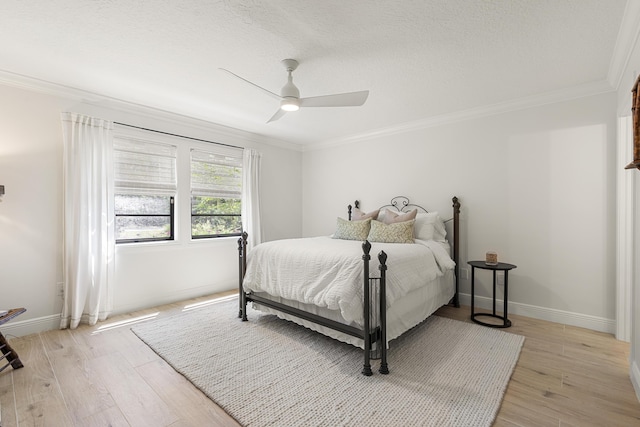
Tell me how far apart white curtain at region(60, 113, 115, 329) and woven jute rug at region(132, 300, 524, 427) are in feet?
2.35

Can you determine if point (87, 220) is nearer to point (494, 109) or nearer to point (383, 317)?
point (383, 317)

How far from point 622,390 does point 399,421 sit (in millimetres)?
1608

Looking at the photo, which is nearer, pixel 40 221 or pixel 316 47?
pixel 316 47

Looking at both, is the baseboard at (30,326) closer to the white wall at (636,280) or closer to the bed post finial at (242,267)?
the bed post finial at (242,267)

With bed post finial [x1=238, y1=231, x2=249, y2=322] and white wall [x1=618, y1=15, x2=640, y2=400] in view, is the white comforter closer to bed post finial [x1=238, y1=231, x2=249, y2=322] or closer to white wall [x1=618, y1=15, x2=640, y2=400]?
bed post finial [x1=238, y1=231, x2=249, y2=322]

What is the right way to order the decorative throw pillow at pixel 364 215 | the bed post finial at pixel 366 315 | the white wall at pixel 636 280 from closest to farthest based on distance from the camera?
1. the white wall at pixel 636 280
2. the bed post finial at pixel 366 315
3. the decorative throw pillow at pixel 364 215

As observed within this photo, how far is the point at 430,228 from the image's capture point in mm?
3744

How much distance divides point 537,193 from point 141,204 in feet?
15.7

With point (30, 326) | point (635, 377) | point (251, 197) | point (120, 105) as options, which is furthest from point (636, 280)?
point (30, 326)

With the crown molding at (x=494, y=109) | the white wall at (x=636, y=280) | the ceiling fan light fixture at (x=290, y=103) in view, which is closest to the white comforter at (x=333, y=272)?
the ceiling fan light fixture at (x=290, y=103)

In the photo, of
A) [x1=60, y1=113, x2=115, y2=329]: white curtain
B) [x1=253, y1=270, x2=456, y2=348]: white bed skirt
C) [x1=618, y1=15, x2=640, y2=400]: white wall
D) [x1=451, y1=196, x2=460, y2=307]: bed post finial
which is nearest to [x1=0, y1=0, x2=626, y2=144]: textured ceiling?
[x1=618, y1=15, x2=640, y2=400]: white wall

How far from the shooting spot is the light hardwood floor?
5.78ft

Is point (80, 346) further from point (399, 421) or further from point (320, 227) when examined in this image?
point (320, 227)

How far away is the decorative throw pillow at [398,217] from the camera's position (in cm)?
381
